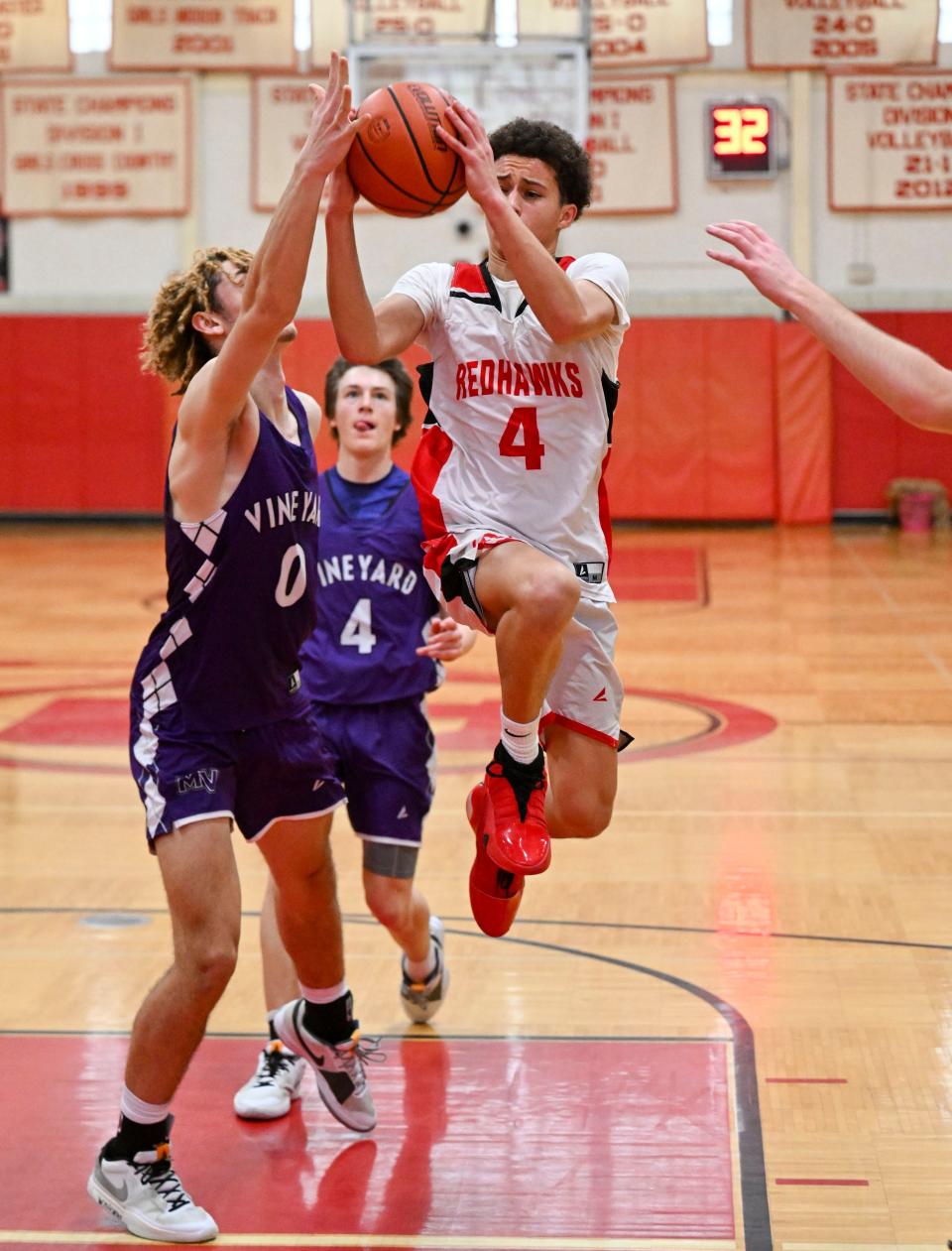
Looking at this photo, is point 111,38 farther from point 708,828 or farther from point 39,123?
point 708,828

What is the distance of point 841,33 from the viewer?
1991cm

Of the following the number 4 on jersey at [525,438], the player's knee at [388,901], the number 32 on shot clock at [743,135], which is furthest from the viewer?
the number 32 on shot clock at [743,135]

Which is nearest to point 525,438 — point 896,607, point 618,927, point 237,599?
point 237,599

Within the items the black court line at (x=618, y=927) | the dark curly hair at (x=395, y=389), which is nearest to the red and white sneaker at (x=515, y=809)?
the dark curly hair at (x=395, y=389)

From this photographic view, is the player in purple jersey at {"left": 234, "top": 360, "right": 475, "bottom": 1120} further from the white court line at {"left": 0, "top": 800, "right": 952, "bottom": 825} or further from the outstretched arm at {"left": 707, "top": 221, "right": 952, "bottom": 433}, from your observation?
the white court line at {"left": 0, "top": 800, "right": 952, "bottom": 825}

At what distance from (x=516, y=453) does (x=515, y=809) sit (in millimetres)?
858

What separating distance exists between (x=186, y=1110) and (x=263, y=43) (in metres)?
17.4

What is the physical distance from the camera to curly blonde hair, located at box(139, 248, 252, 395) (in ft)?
14.0

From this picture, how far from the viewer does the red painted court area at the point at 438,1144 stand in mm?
4199

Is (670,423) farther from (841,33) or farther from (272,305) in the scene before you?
(272,305)

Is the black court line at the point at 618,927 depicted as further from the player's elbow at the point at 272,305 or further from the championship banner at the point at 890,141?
the championship banner at the point at 890,141

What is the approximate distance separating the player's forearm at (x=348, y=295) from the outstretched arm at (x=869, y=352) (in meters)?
0.86

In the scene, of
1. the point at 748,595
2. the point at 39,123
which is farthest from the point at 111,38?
the point at 748,595

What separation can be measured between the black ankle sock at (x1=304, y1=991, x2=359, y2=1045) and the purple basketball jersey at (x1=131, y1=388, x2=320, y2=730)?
860 millimetres
